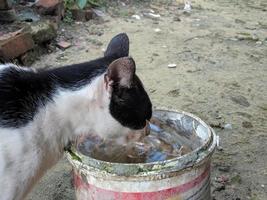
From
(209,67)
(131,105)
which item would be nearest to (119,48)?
(131,105)

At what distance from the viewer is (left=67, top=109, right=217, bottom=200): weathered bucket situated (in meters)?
1.64

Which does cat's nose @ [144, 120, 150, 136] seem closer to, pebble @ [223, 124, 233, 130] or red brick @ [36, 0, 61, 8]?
pebble @ [223, 124, 233, 130]

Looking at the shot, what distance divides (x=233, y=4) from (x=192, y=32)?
1.30 meters

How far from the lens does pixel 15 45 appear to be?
143 inches

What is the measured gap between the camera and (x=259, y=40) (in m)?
4.48

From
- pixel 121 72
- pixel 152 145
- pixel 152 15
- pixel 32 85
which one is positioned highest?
pixel 121 72

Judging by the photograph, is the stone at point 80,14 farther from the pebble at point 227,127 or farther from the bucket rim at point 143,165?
the bucket rim at point 143,165

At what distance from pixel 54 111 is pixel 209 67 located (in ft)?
7.15

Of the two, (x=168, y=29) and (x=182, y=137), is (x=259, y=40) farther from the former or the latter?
(x=182, y=137)

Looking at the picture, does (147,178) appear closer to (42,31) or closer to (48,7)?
(42,31)

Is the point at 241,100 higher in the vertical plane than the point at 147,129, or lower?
lower

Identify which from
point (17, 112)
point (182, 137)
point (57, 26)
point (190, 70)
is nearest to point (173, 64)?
point (190, 70)

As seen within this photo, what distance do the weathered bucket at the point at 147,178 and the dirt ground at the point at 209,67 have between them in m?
0.74

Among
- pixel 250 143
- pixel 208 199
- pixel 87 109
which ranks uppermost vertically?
pixel 87 109
